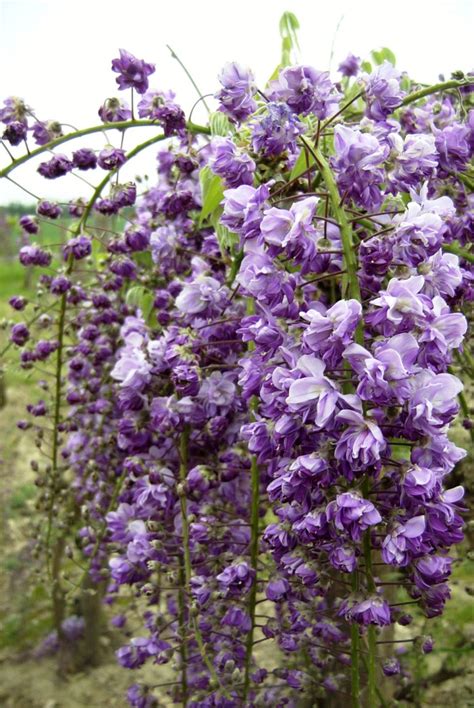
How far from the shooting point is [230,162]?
27.6 inches

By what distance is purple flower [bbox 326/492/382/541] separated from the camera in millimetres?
556

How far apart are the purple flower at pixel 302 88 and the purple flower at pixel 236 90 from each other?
2 cm

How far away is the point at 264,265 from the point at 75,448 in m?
0.77

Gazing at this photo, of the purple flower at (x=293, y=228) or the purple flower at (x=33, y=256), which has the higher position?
the purple flower at (x=33, y=256)

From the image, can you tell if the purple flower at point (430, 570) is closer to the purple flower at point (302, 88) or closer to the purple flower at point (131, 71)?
the purple flower at point (302, 88)

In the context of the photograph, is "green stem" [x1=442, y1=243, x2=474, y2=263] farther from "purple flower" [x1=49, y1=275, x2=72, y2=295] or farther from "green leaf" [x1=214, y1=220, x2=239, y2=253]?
"purple flower" [x1=49, y1=275, x2=72, y2=295]

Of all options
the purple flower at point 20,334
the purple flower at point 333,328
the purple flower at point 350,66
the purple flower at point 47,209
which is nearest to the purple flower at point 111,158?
the purple flower at point 47,209

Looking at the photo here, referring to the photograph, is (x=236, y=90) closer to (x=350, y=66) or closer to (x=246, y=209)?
(x=246, y=209)

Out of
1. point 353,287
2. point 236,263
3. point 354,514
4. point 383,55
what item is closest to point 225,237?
point 236,263

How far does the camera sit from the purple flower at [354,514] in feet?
1.82

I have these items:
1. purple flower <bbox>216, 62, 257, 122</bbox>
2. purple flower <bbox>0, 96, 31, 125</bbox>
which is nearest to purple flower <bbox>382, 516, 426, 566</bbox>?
purple flower <bbox>216, 62, 257, 122</bbox>

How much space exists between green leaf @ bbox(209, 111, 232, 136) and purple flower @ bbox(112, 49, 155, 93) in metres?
0.09

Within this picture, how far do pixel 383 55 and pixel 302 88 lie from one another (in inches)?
20.4

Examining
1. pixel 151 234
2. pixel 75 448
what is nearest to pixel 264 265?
pixel 151 234
